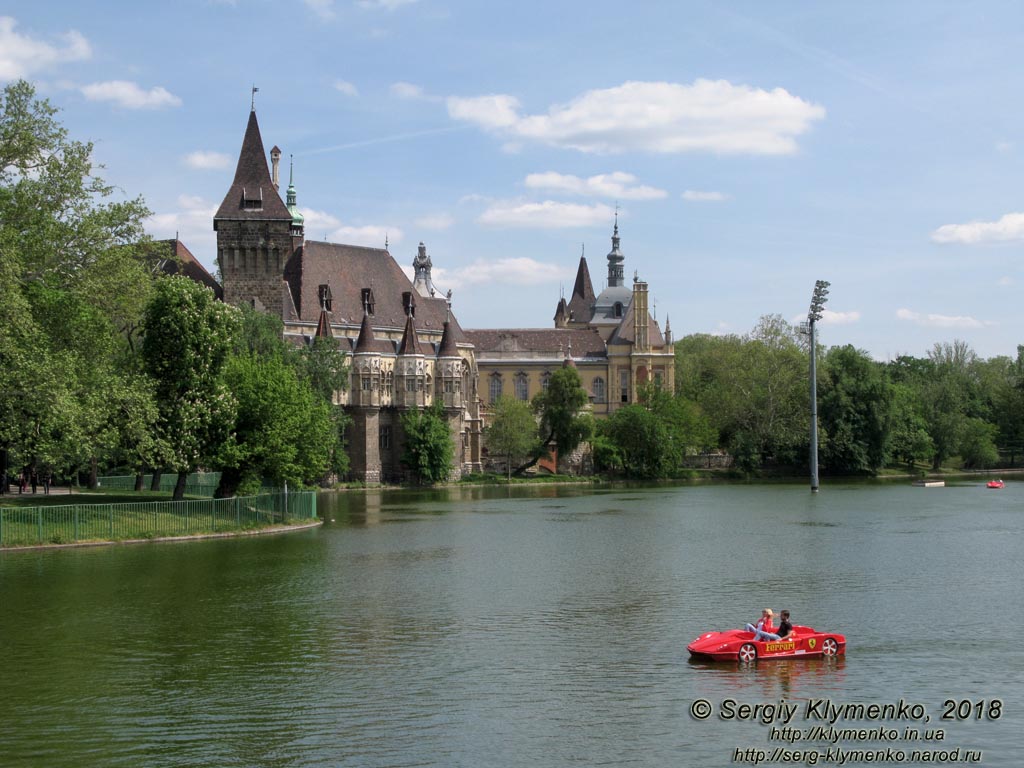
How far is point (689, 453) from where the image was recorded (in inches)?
4761

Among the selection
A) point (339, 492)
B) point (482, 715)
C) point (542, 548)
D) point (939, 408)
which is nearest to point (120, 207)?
point (542, 548)

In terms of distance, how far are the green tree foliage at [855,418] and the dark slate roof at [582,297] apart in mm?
54944

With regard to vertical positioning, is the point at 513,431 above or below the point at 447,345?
below

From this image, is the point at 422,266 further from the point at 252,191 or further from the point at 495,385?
the point at 252,191

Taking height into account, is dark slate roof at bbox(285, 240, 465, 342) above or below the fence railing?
above

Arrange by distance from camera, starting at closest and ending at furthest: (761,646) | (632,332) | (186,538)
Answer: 1. (761,646)
2. (186,538)
3. (632,332)

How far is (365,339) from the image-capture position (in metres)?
108

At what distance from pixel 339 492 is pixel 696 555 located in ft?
177

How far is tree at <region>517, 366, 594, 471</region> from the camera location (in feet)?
361

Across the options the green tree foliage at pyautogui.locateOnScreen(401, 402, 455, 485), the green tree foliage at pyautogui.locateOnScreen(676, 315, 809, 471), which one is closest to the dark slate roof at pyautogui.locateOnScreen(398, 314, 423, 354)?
the green tree foliage at pyautogui.locateOnScreen(401, 402, 455, 485)

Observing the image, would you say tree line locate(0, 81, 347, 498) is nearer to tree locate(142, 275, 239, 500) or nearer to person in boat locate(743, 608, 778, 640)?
tree locate(142, 275, 239, 500)

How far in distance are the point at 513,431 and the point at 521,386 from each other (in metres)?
34.1

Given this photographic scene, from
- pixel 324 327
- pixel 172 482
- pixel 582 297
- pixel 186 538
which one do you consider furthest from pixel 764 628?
pixel 582 297

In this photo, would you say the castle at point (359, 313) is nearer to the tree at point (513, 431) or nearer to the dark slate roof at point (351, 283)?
the dark slate roof at point (351, 283)
